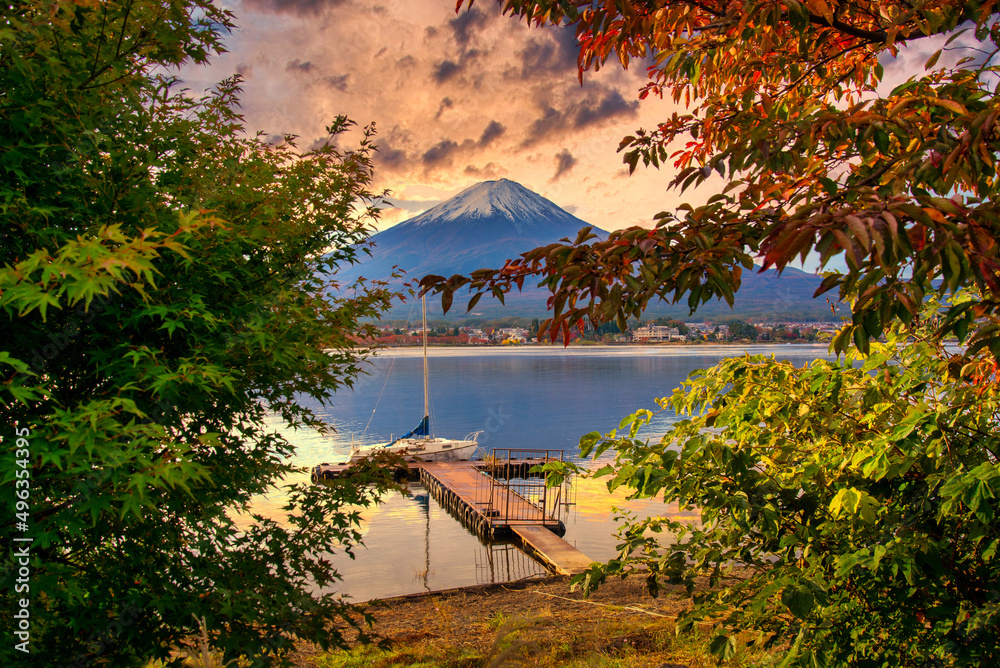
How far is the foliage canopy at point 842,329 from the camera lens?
179 cm

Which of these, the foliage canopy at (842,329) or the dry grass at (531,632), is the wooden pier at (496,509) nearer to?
the dry grass at (531,632)

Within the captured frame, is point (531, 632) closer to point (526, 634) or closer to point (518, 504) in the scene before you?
point (526, 634)

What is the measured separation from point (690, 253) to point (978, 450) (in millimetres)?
1628

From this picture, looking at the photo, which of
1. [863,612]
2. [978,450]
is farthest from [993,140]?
[863,612]

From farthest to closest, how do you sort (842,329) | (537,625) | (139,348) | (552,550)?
(552,550) < (537,625) < (139,348) < (842,329)

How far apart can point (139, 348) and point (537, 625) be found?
6.20 metres

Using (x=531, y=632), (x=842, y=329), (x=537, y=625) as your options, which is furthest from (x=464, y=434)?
(x=842, y=329)

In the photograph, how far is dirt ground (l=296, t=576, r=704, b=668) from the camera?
227 inches

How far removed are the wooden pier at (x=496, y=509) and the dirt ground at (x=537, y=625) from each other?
35.3 inches

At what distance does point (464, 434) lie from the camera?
148 ft

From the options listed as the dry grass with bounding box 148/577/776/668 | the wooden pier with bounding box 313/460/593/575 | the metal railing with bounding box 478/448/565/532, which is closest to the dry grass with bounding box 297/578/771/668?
the dry grass with bounding box 148/577/776/668

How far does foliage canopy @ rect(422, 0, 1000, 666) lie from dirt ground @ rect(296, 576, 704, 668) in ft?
8.16

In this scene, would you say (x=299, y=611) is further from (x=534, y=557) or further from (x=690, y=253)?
(x=534, y=557)

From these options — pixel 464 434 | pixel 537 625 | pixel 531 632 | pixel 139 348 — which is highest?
pixel 139 348
